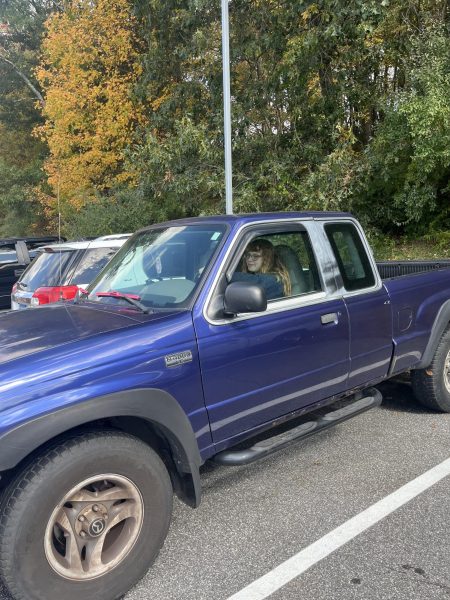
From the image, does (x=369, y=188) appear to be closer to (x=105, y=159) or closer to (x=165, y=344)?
(x=105, y=159)

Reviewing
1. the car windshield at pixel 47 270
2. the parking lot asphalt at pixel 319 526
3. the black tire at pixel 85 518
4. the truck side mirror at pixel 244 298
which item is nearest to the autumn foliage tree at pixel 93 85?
the car windshield at pixel 47 270

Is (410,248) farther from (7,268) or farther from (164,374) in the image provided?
(164,374)

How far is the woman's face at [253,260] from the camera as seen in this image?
3.58 m

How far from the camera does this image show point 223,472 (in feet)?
13.3

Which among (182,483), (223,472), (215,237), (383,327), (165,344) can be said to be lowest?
(223,472)

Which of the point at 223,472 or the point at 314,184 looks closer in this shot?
the point at 223,472

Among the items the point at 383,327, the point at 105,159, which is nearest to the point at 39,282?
the point at 383,327

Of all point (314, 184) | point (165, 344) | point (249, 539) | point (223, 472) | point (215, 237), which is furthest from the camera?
point (314, 184)

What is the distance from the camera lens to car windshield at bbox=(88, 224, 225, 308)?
10.9ft

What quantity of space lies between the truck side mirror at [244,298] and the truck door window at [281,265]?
16.6 inches

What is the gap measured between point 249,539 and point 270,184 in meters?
11.2

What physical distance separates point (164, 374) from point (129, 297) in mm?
751

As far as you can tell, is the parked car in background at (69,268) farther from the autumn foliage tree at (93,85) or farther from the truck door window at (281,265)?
the autumn foliage tree at (93,85)

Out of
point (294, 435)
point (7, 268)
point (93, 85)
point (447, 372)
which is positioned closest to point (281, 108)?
point (7, 268)
